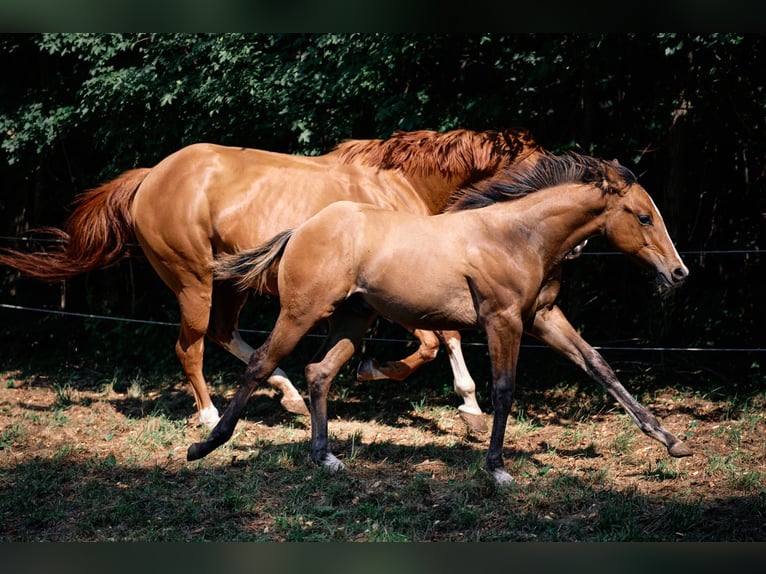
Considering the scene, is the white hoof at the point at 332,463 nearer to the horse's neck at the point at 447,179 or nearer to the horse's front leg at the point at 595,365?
the horse's front leg at the point at 595,365

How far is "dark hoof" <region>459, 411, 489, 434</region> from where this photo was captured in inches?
267

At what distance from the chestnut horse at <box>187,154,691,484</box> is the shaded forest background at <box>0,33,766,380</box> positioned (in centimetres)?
208

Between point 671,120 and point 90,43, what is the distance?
5820 millimetres

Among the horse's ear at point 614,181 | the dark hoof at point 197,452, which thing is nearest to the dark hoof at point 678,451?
the horse's ear at point 614,181

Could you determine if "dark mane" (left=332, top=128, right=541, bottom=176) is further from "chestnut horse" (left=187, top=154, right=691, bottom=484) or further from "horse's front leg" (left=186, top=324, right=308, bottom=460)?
"horse's front leg" (left=186, top=324, right=308, bottom=460)

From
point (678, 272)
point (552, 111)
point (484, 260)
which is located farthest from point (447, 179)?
point (678, 272)

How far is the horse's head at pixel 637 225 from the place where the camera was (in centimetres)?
542

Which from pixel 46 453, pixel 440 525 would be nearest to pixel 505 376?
pixel 440 525

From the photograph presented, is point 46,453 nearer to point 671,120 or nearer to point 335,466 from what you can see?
point 335,466

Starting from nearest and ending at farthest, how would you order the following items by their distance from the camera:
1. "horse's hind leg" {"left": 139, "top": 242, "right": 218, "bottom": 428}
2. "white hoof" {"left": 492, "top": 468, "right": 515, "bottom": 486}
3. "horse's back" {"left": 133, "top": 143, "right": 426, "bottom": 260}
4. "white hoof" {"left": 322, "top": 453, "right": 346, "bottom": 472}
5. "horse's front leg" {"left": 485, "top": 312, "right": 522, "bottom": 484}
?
1. "white hoof" {"left": 492, "top": 468, "right": 515, "bottom": 486}
2. "horse's front leg" {"left": 485, "top": 312, "right": 522, "bottom": 484}
3. "white hoof" {"left": 322, "top": 453, "right": 346, "bottom": 472}
4. "horse's back" {"left": 133, "top": 143, "right": 426, "bottom": 260}
5. "horse's hind leg" {"left": 139, "top": 242, "right": 218, "bottom": 428}

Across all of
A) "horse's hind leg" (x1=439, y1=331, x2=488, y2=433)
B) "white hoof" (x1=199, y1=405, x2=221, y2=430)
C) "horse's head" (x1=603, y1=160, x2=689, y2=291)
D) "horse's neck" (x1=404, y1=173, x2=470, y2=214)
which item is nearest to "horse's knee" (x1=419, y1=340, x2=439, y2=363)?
"horse's hind leg" (x1=439, y1=331, x2=488, y2=433)

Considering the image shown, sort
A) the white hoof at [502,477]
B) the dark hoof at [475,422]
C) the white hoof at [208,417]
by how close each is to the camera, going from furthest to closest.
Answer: the white hoof at [208,417] → the dark hoof at [475,422] → the white hoof at [502,477]

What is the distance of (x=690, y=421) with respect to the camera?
6.92m

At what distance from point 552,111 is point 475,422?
314cm
